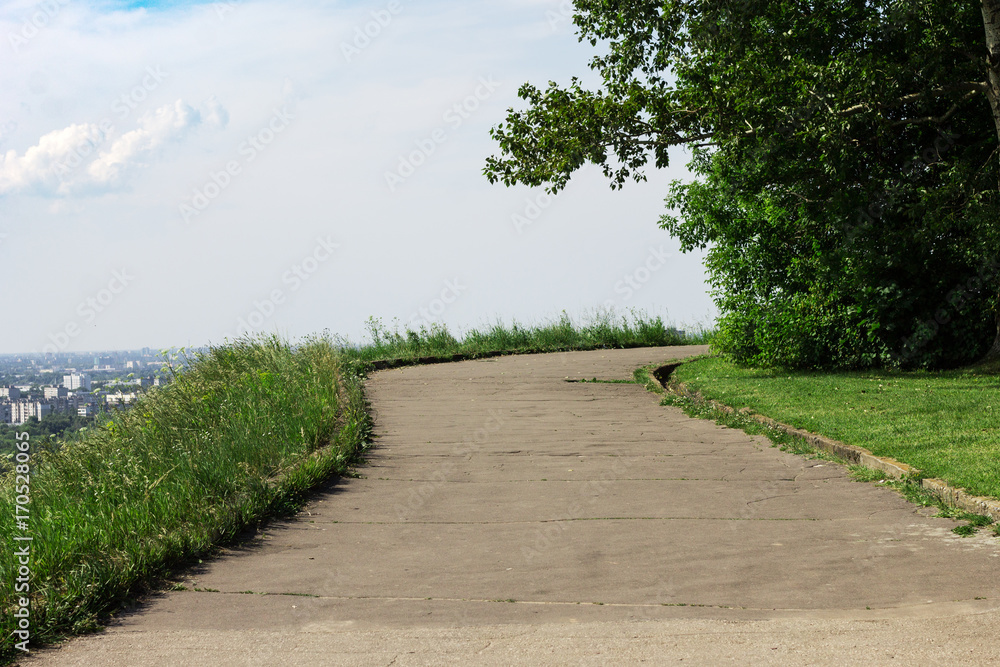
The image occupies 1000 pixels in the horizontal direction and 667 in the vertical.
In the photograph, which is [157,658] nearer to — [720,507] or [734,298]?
[720,507]

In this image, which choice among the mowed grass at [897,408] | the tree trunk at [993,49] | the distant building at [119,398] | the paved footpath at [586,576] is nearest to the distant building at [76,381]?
the distant building at [119,398]

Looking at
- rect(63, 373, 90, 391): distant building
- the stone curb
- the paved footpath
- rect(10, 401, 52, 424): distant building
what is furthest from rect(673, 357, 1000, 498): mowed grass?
rect(63, 373, 90, 391): distant building

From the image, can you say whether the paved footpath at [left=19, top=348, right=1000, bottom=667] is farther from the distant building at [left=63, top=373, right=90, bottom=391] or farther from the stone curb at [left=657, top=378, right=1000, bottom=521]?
the distant building at [left=63, top=373, right=90, bottom=391]

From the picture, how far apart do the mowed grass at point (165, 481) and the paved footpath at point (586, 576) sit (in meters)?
A: 0.29

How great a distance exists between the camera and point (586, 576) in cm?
565

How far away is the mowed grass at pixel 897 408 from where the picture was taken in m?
8.37

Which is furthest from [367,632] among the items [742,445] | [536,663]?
[742,445]

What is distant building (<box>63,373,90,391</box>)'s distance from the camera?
38.6 ft

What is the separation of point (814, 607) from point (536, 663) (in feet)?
5.78

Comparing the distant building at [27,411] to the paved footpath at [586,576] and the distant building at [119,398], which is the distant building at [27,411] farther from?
the paved footpath at [586,576]

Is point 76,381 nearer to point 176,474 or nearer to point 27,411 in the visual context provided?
point 27,411

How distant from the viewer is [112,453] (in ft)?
30.7

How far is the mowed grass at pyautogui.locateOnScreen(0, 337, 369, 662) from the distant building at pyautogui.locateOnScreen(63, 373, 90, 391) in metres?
0.70

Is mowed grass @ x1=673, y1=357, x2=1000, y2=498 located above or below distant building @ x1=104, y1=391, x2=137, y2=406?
below
